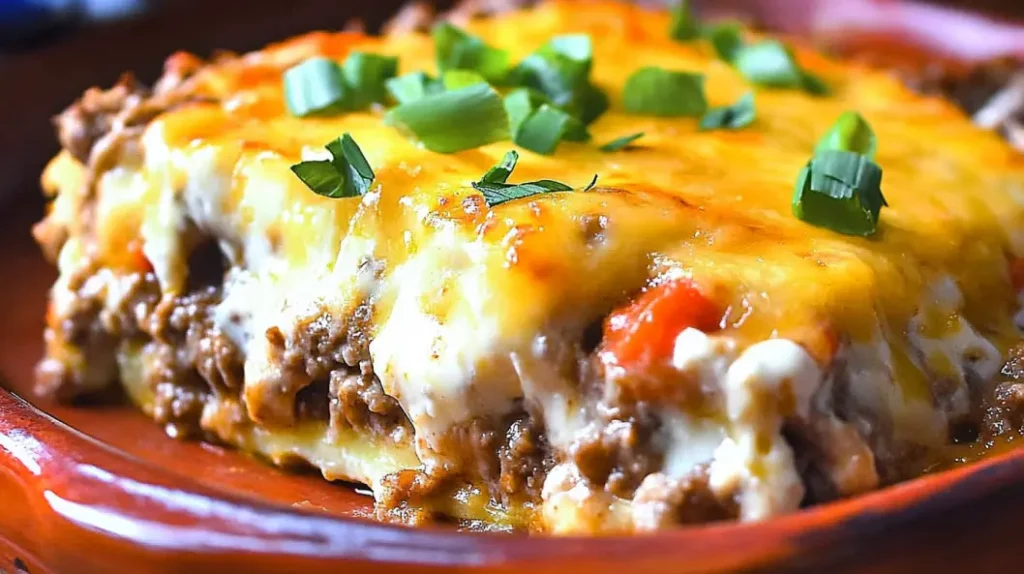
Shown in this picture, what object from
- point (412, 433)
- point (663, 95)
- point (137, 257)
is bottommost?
point (412, 433)

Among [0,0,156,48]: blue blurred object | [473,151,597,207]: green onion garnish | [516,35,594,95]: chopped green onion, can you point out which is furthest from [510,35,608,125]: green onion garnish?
[0,0,156,48]: blue blurred object

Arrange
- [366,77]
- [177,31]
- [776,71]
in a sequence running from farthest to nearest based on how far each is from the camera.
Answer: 1. [177,31]
2. [776,71]
3. [366,77]

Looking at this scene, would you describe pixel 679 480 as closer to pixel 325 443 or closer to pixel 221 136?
pixel 325 443

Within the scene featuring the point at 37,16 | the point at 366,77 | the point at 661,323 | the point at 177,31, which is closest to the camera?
the point at 661,323

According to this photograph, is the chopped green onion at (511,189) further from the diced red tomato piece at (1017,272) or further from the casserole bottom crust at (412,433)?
the diced red tomato piece at (1017,272)

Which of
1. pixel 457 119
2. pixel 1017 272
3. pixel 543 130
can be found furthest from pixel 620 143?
pixel 1017 272

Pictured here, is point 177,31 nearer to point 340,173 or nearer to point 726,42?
point 726,42

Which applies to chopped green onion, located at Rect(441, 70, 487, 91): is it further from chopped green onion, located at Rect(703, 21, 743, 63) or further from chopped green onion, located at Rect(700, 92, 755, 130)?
chopped green onion, located at Rect(703, 21, 743, 63)

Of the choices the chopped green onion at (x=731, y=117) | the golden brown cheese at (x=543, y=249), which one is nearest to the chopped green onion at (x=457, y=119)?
the golden brown cheese at (x=543, y=249)
